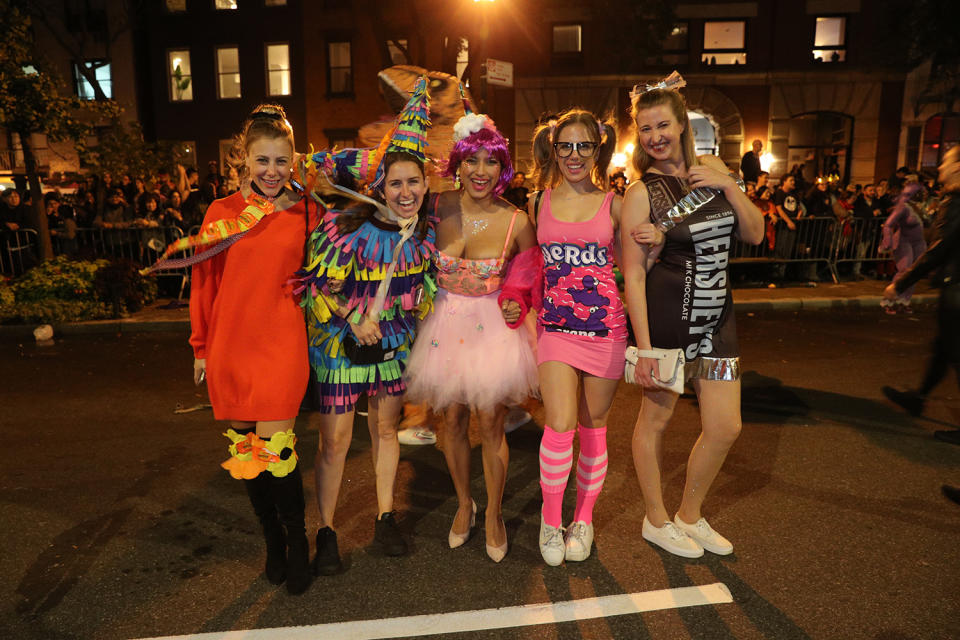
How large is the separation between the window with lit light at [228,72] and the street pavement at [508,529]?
69.3 ft

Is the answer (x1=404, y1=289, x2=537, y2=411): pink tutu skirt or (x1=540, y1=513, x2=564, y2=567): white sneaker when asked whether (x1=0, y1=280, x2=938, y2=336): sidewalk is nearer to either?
(x1=404, y1=289, x2=537, y2=411): pink tutu skirt

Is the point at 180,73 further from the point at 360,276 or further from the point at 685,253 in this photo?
the point at 685,253

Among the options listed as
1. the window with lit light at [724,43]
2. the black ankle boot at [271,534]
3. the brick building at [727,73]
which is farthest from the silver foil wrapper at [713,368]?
the window with lit light at [724,43]

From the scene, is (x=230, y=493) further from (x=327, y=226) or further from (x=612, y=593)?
(x=612, y=593)

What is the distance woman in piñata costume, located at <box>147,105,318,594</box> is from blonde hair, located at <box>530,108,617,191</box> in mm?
1233

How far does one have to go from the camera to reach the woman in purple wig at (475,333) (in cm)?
353

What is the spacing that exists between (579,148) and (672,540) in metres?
1.97

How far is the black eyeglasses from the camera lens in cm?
339

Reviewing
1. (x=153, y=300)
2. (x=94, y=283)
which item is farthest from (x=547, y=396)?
(x=153, y=300)

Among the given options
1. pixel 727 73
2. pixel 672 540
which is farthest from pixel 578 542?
pixel 727 73

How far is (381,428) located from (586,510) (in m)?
1.11

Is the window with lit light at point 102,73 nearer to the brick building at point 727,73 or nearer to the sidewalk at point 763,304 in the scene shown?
the brick building at point 727,73

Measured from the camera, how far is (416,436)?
5.36 meters

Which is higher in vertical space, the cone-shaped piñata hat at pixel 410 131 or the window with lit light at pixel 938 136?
the window with lit light at pixel 938 136
